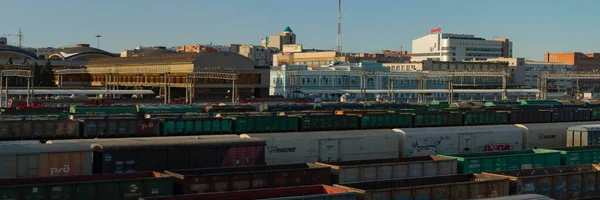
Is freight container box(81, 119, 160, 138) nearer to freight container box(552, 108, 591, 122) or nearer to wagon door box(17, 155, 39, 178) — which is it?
wagon door box(17, 155, 39, 178)

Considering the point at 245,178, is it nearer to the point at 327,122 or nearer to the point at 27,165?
the point at 27,165

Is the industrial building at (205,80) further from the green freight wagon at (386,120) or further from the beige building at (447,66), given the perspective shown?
the beige building at (447,66)

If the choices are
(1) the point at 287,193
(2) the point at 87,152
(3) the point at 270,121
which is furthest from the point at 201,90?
(1) the point at 287,193

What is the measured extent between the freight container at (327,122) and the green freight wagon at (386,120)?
2.43 ft

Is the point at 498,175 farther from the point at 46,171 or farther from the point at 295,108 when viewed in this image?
the point at 295,108

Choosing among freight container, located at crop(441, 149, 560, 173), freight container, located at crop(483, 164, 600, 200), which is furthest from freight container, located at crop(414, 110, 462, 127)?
freight container, located at crop(483, 164, 600, 200)

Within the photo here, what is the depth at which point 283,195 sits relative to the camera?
79.9 feet

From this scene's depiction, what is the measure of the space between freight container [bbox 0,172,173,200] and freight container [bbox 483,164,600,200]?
14420mm

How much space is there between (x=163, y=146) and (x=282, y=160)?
8.59 meters

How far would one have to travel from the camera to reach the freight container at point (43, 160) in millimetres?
28719

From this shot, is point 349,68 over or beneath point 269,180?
over

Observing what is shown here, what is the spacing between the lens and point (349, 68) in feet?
419

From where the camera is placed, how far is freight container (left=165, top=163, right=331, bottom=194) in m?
26.4

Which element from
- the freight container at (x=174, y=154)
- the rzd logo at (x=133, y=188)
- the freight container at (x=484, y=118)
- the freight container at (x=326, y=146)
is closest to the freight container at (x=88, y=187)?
the rzd logo at (x=133, y=188)
